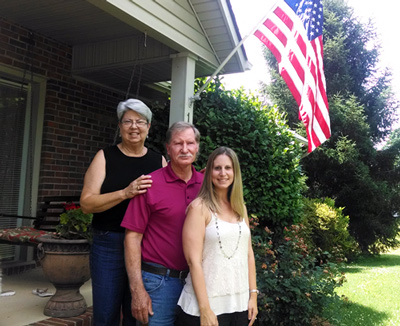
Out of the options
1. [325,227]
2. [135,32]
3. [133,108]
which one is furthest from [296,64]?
[325,227]

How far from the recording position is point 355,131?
1555 cm

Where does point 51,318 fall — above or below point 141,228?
below

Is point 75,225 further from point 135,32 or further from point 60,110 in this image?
point 135,32

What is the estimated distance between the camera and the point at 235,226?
6.66 ft

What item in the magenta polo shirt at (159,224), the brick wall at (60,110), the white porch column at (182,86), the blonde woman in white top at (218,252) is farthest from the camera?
the brick wall at (60,110)

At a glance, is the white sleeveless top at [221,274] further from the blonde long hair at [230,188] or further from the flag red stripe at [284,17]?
the flag red stripe at [284,17]

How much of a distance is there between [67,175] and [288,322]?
3.20 meters

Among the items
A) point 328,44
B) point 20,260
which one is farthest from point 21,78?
point 328,44

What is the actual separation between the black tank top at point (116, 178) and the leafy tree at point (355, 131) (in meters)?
13.3

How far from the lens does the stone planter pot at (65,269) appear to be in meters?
3.30

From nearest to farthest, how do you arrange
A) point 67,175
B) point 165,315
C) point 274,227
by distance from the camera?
point 165,315 → point 67,175 → point 274,227

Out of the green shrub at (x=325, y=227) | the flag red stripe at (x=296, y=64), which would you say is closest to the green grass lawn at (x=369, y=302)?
the green shrub at (x=325, y=227)

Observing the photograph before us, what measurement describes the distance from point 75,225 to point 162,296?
5.66 feet

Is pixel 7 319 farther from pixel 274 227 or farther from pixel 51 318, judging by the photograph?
pixel 274 227
